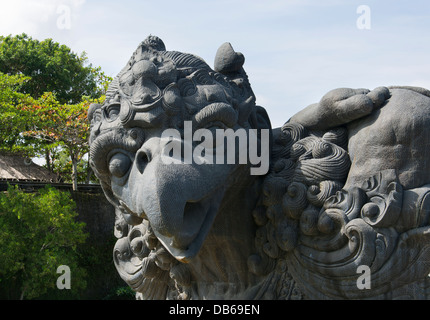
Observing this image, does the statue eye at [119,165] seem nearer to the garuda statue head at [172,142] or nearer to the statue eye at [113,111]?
the garuda statue head at [172,142]

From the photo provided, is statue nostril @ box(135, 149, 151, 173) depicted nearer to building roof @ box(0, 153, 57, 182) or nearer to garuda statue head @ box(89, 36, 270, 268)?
garuda statue head @ box(89, 36, 270, 268)

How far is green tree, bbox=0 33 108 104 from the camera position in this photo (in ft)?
67.1

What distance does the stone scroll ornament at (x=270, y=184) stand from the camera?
2.91 meters

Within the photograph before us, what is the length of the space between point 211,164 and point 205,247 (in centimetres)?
66

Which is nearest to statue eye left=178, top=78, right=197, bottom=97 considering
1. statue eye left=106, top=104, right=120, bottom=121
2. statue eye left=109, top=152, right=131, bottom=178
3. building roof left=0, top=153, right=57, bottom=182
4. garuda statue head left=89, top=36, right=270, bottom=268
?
garuda statue head left=89, top=36, right=270, bottom=268

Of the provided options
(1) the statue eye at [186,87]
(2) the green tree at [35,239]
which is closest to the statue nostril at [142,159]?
(1) the statue eye at [186,87]

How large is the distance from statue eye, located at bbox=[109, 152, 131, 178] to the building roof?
16.3m

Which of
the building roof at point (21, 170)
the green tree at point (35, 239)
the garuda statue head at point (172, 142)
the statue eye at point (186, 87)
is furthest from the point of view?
the building roof at point (21, 170)

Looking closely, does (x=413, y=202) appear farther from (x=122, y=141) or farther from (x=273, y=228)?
(x=122, y=141)

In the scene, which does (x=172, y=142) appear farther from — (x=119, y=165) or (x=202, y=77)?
(x=202, y=77)

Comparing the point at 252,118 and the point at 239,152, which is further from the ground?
the point at 252,118

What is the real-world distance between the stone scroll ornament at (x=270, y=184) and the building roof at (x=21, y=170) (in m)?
16.3

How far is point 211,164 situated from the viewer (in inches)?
114
